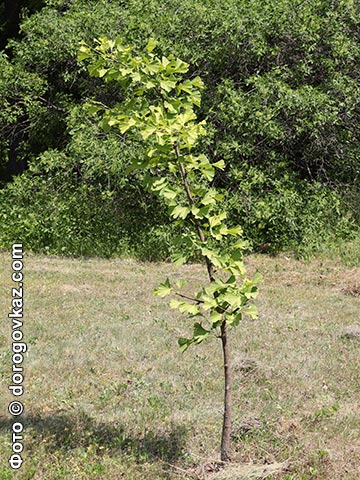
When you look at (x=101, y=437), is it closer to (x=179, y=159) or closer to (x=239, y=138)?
(x=179, y=159)

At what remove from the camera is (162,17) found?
10.4m

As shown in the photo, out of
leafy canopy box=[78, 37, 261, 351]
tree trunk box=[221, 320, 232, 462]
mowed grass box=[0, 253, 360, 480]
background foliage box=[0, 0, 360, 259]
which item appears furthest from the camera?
background foliage box=[0, 0, 360, 259]

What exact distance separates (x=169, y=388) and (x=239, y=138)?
19.7 ft

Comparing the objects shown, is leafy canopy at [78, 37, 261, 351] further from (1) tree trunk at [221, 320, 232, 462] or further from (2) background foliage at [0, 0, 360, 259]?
(2) background foliage at [0, 0, 360, 259]

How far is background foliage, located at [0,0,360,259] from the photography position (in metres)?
10.0

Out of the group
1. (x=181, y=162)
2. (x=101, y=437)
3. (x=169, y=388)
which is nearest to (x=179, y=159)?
(x=181, y=162)

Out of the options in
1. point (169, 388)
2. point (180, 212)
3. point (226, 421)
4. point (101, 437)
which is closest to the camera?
point (180, 212)

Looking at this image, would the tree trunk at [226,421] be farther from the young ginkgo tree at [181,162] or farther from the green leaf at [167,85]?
the green leaf at [167,85]

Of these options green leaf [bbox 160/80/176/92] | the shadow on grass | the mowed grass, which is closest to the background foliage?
the mowed grass

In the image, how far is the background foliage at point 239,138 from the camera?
1005cm

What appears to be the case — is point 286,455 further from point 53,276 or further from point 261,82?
point 261,82

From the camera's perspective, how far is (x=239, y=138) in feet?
33.5

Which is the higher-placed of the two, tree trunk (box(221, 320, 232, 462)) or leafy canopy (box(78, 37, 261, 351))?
leafy canopy (box(78, 37, 261, 351))

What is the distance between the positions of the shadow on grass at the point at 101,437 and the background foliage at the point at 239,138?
5721 millimetres
